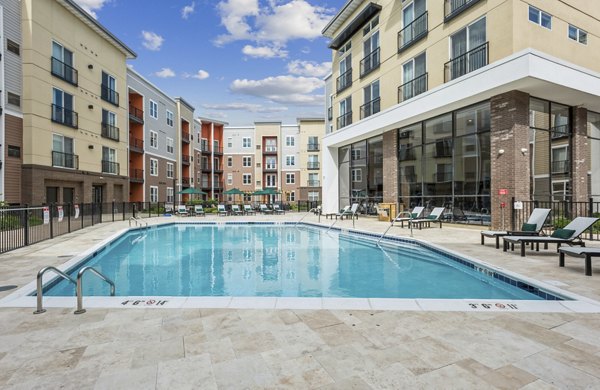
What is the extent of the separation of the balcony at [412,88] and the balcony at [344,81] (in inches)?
220

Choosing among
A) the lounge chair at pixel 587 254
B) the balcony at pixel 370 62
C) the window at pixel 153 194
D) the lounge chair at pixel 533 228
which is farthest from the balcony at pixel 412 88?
the window at pixel 153 194

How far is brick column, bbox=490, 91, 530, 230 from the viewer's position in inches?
443

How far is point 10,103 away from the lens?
17.1 m

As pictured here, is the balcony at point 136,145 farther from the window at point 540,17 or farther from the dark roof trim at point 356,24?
the window at point 540,17

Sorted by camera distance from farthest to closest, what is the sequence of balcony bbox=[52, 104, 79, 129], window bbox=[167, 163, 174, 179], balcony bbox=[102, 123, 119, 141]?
window bbox=[167, 163, 174, 179] → balcony bbox=[102, 123, 119, 141] → balcony bbox=[52, 104, 79, 129]

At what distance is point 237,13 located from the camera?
21.3 meters

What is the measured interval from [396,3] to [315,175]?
95.3 ft

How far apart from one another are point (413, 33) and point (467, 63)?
13.1ft

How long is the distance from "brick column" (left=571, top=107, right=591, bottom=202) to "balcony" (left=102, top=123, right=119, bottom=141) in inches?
1127

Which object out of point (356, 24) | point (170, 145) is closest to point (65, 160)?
point (170, 145)

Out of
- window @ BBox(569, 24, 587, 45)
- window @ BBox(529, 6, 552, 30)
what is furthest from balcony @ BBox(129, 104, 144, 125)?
window @ BBox(569, 24, 587, 45)

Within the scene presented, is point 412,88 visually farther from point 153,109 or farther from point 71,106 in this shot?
point 153,109

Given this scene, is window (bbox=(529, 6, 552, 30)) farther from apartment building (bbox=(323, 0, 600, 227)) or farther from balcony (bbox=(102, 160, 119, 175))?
balcony (bbox=(102, 160, 119, 175))

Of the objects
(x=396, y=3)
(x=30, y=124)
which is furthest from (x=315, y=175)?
(x=30, y=124)
